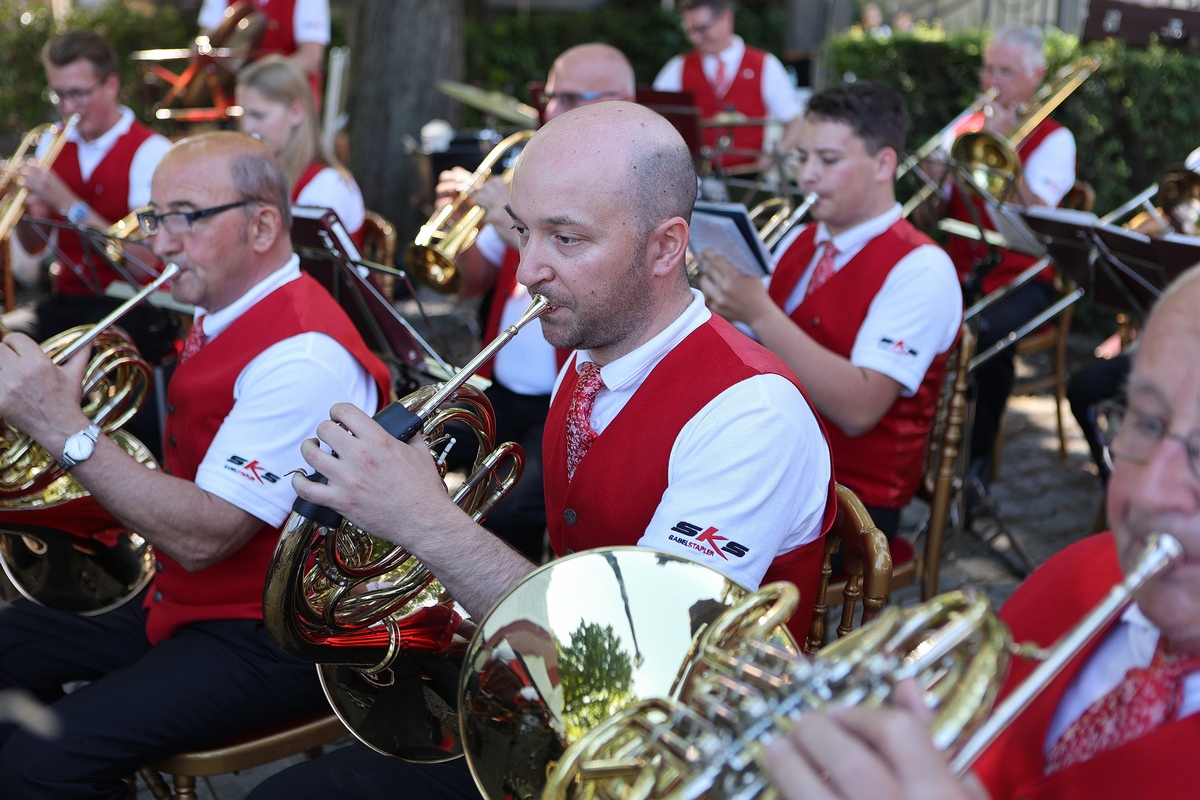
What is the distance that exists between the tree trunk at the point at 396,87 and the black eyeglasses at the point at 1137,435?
5.70m

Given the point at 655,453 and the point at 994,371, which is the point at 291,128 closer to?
the point at 994,371

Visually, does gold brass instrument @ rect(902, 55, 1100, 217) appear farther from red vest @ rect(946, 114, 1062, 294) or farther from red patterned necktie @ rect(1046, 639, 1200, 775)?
red patterned necktie @ rect(1046, 639, 1200, 775)

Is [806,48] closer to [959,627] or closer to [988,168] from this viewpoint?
[988,168]

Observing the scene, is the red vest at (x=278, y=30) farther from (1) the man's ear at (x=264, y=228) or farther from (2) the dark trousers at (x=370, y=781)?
(2) the dark trousers at (x=370, y=781)

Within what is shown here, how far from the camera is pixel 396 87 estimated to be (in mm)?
6707

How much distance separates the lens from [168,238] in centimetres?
238

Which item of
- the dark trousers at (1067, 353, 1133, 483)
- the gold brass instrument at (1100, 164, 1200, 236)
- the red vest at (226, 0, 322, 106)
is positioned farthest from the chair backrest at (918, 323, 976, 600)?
the red vest at (226, 0, 322, 106)

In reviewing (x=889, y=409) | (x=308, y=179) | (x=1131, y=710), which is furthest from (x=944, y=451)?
(x=308, y=179)

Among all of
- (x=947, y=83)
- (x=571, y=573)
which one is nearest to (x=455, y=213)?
(x=571, y=573)

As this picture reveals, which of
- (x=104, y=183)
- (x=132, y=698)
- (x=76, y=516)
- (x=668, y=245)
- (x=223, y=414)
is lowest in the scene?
(x=132, y=698)

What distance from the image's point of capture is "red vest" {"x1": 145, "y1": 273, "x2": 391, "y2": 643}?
2.13 meters

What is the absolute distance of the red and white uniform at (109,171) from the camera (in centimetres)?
424

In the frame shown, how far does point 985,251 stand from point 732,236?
2.17 m

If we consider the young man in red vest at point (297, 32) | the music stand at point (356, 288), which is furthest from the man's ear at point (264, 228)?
the young man in red vest at point (297, 32)
